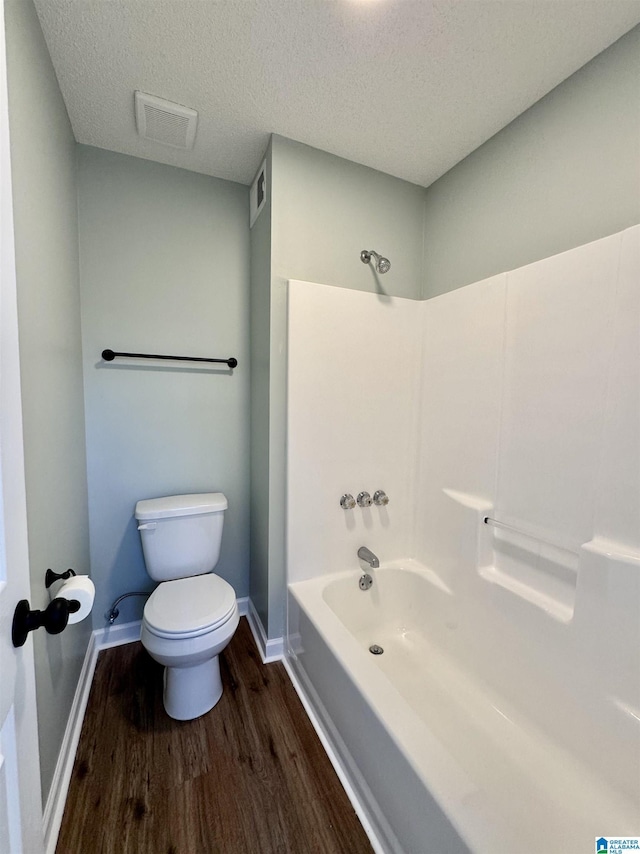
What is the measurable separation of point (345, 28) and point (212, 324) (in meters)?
1.29

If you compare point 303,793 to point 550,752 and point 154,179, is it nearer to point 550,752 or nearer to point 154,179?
point 550,752

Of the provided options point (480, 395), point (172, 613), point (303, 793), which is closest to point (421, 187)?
point (480, 395)

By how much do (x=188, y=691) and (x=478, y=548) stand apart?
1.38 metres

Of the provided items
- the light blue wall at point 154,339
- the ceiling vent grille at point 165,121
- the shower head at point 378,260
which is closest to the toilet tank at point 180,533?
the light blue wall at point 154,339

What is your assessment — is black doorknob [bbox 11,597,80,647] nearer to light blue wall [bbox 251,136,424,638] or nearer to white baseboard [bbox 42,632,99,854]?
white baseboard [bbox 42,632,99,854]

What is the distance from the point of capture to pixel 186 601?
4.99 ft

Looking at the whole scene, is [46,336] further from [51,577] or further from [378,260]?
[378,260]

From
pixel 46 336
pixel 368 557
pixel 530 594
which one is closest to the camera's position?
pixel 46 336

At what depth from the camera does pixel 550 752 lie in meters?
1.21

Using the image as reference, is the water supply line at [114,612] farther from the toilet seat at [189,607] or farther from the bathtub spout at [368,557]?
the bathtub spout at [368,557]

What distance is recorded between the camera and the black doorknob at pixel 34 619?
576 mm

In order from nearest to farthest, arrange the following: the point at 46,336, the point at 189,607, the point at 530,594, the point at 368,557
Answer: the point at 46,336 < the point at 530,594 < the point at 189,607 < the point at 368,557

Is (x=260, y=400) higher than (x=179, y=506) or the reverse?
higher

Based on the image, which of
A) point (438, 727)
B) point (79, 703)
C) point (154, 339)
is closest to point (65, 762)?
point (79, 703)
